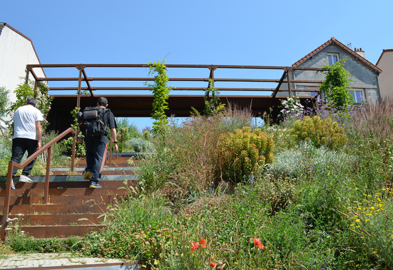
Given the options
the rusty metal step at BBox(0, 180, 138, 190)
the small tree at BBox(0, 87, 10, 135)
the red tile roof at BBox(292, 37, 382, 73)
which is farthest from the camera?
the red tile roof at BBox(292, 37, 382, 73)

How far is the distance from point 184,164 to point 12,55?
14378 millimetres

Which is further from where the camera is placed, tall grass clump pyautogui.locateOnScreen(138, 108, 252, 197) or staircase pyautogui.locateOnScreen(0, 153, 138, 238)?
tall grass clump pyautogui.locateOnScreen(138, 108, 252, 197)

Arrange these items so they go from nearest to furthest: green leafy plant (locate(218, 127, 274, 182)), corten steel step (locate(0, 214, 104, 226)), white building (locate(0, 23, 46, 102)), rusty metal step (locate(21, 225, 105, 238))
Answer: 1. rusty metal step (locate(21, 225, 105, 238))
2. corten steel step (locate(0, 214, 104, 226))
3. green leafy plant (locate(218, 127, 274, 182))
4. white building (locate(0, 23, 46, 102))

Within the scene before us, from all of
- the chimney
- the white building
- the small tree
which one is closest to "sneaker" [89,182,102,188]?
the small tree

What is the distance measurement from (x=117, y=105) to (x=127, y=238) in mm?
9405

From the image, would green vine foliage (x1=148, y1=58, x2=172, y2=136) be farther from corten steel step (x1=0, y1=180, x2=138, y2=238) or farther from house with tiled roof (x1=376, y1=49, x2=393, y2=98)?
house with tiled roof (x1=376, y1=49, x2=393, y2=98)

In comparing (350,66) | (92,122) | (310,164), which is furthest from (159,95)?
(350,66)

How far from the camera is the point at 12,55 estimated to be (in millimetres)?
15367

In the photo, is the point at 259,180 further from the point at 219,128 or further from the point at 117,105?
the point at 117,105

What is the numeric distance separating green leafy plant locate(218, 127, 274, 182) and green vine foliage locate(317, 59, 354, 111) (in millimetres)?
5600

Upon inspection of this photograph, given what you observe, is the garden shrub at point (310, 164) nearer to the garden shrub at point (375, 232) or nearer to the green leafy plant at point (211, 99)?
the garden shrub at point (375, 232)

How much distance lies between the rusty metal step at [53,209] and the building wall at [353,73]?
57.1 feet

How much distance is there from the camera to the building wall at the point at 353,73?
792 inches

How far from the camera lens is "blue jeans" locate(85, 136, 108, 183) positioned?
5.52 metres
